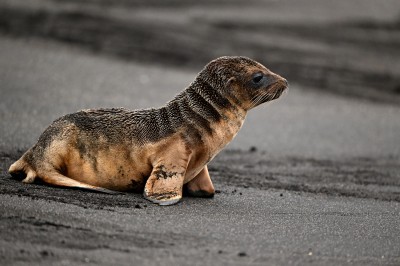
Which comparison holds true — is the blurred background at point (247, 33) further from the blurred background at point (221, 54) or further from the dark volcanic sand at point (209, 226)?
the dark volcanic sand at point (209, 226)

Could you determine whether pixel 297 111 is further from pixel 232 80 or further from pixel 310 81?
pixel 232 80

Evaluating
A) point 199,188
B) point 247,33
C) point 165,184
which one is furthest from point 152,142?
point 247,33

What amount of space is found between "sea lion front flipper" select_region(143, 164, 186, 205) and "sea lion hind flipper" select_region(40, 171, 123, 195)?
0.28 m

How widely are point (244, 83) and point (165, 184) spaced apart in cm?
107

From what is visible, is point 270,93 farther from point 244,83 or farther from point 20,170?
point 20,170

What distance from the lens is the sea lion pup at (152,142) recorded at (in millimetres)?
6387

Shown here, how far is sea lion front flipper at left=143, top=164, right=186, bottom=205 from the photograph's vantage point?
20.3 feet

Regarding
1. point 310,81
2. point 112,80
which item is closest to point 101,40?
point 112,80

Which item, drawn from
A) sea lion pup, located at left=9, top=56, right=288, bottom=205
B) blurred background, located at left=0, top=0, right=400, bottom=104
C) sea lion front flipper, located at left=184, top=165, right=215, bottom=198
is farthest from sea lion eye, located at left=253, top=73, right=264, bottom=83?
blurred background, located at left=0, top=0, right=400, bottom=104

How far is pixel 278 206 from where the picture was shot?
21.7 feet

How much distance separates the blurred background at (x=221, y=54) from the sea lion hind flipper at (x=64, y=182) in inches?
73.1

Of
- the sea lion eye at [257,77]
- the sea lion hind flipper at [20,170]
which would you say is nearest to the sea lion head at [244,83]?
the sea lion eye at [257,77]

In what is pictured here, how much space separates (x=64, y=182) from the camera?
6273 millimetres

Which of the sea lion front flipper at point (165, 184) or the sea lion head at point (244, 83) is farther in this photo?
the sea lion head at point (244, 83)
